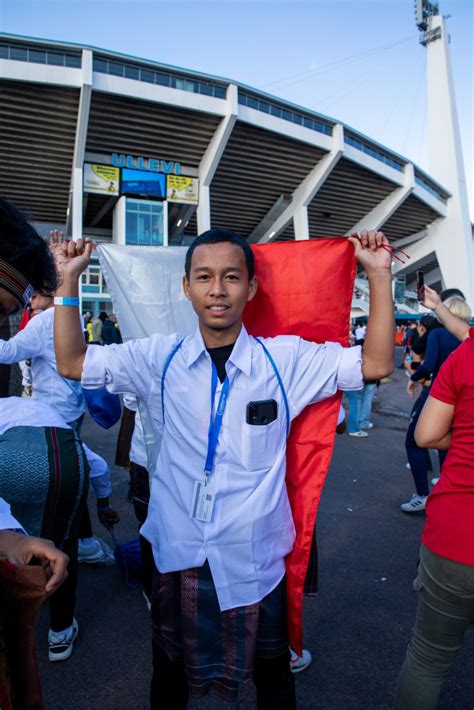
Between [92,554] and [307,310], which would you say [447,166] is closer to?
[307,310]

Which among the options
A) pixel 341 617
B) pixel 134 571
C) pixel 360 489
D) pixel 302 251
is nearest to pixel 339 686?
pixel 341 617

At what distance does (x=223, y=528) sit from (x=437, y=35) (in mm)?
56029

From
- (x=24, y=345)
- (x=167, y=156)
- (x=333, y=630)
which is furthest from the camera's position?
(x=167, y=156)

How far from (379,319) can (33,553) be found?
128 cm

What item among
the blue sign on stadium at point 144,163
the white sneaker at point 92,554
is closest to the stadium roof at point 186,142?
the blue sign on stadium at point 144,163

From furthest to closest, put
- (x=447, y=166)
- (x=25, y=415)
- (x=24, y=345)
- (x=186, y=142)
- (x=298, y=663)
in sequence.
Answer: (x=447, y=166), (x=186, y=142), (x=24, y=345), (x=298, y=663), (x=25, y=415)

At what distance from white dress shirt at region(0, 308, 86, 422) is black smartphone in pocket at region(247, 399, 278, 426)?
1.96 m

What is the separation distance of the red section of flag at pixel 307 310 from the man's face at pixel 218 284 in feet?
1.03

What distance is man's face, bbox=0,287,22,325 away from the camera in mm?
1112

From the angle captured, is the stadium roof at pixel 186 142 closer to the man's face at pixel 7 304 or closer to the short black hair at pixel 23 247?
the short black hair at pixel 23 247

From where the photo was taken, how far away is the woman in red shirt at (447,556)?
1.46 metres

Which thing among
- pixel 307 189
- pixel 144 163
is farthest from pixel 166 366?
pixel 307 189

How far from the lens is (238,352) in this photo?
154 centimetres

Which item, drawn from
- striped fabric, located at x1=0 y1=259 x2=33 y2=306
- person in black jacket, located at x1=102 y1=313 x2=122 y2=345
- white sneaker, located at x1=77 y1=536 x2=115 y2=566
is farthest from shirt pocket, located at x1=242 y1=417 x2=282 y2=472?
person in black jacket, located at x1=102 y1=313 x2=122 y2=345
